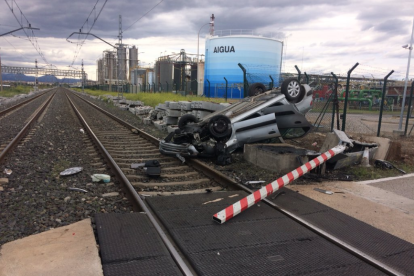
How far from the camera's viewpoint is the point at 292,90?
8.70 m

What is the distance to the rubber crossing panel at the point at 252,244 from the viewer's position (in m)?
3.20

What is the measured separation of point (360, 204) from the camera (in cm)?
530

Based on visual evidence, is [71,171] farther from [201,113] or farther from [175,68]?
[175,68]

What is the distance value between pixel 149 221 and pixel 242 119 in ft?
15.4

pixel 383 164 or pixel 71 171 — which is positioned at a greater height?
pixel 383 164

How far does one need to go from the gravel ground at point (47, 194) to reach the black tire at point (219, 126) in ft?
9.42

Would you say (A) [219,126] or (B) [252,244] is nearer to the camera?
(B) [252,244]

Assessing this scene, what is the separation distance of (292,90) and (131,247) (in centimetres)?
664

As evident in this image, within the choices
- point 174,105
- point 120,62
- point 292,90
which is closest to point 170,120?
point 174,105

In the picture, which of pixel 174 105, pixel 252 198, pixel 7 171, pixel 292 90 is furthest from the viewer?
pixel 174 105

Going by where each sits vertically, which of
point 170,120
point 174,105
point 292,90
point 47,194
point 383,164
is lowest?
point 47,194

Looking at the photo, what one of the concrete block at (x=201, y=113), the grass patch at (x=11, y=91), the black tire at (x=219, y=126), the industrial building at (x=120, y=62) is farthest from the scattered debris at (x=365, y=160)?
the grass patch at (x=11, y=91)

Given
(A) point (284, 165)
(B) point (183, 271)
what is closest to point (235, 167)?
(A) point (284, 165)

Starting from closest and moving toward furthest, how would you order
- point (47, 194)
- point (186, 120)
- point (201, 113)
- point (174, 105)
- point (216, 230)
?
point (216, 230), point (47, 194), point (186, 120), point (201, 113), point (174, 105)
